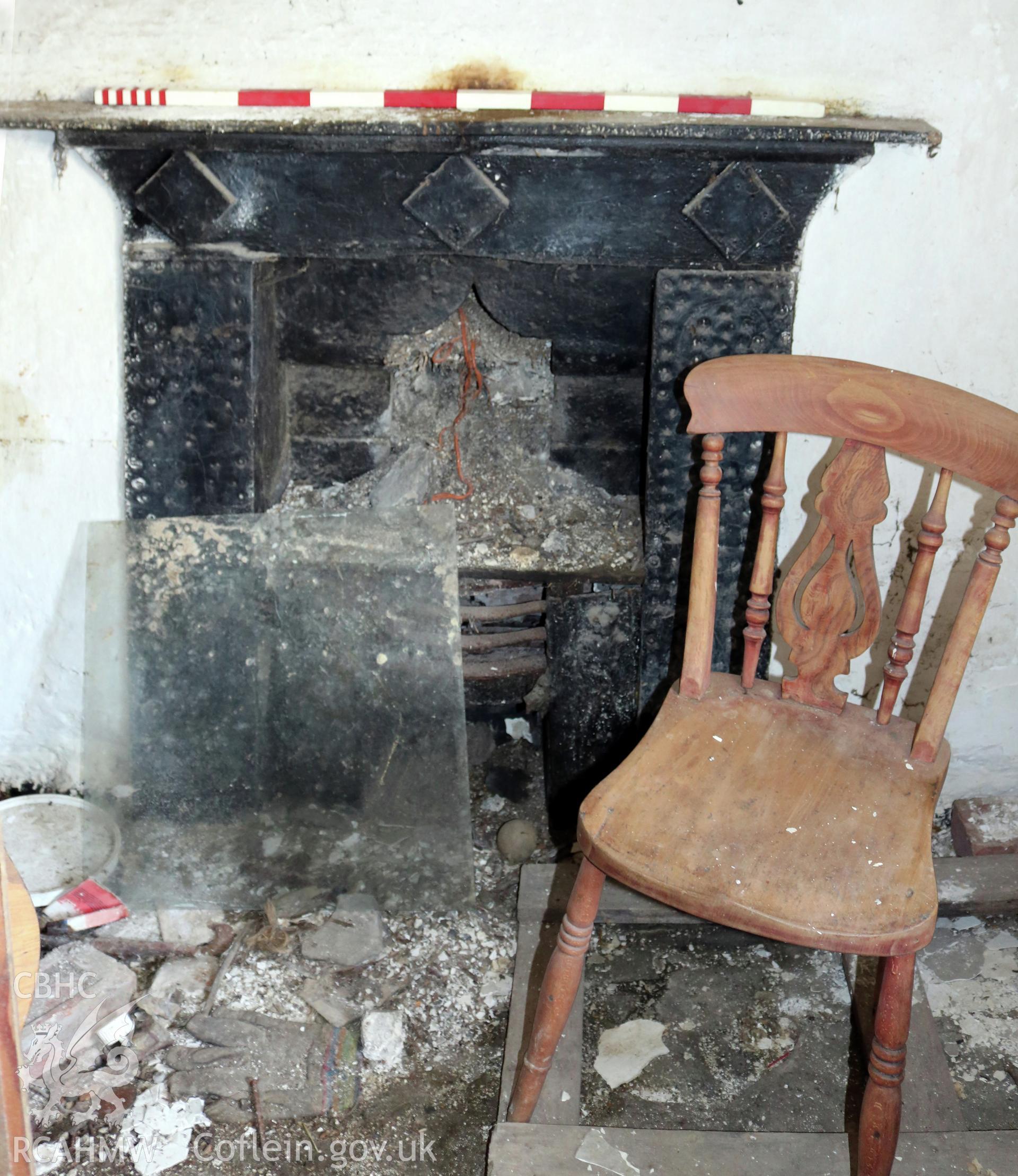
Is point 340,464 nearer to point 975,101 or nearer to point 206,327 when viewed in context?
point 206,327

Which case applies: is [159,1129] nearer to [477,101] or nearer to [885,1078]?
[885,1078]

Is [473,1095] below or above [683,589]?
below

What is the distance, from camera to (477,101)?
151 centimetres

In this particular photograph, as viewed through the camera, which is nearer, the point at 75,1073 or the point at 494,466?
the point at 75,1073

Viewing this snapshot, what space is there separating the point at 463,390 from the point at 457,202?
48 cm

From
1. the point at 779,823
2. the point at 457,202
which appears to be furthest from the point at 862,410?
the point at 457,202

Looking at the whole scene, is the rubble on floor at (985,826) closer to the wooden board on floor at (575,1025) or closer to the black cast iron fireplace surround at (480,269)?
the wooden board on floor at (575,1025)

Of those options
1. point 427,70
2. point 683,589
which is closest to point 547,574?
point 683,589

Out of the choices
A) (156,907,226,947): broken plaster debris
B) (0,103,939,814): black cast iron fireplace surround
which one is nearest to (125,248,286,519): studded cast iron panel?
(0,103,939,814): black cast iron fireplace surround

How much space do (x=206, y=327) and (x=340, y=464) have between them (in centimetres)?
37

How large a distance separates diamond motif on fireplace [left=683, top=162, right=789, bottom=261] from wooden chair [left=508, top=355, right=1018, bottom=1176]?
0.29 m

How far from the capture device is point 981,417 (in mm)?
1280

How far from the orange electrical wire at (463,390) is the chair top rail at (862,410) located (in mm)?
640

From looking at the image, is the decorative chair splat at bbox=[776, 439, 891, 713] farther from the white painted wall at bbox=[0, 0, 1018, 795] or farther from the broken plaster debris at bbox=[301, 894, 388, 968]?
the broken plaster debris at bbox=[301, 894, 388, 968]
